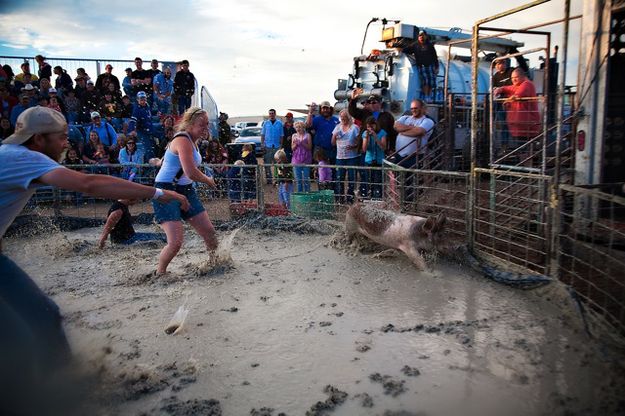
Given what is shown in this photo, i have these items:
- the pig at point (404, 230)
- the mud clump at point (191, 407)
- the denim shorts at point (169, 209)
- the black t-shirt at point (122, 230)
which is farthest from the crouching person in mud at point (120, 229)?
the mud clump at point (191, 407)

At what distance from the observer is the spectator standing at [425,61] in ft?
38.2

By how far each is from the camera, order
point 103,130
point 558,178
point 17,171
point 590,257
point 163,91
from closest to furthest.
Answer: point 17,171
point 590,257
point 558,178
point 103,130
point 163,91

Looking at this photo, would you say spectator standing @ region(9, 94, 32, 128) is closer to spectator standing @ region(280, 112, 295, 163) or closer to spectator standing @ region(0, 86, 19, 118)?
spectator standing @ region(0, 86, 19, 118)

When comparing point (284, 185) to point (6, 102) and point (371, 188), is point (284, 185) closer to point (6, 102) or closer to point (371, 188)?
point (371, 188)

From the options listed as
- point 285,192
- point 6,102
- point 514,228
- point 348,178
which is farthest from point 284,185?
point 6,102

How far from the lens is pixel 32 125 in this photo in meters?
2.88

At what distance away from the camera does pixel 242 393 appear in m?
3.13

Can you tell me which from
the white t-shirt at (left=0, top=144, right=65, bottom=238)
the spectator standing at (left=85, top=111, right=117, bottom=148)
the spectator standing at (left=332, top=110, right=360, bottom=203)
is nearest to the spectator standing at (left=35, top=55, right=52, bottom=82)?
the spectator standing at (left=85, top=111, right=117, bottom=148)

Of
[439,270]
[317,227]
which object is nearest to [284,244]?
[317,227]

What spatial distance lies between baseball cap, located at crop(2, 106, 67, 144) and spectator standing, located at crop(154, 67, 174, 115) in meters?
10.1

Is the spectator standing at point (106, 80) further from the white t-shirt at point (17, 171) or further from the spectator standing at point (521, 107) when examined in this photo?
the white t-shirt at point (17, 171)

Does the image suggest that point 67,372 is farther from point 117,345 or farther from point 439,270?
point 439,270

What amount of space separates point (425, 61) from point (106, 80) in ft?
27.5

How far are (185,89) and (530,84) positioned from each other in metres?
8.89
